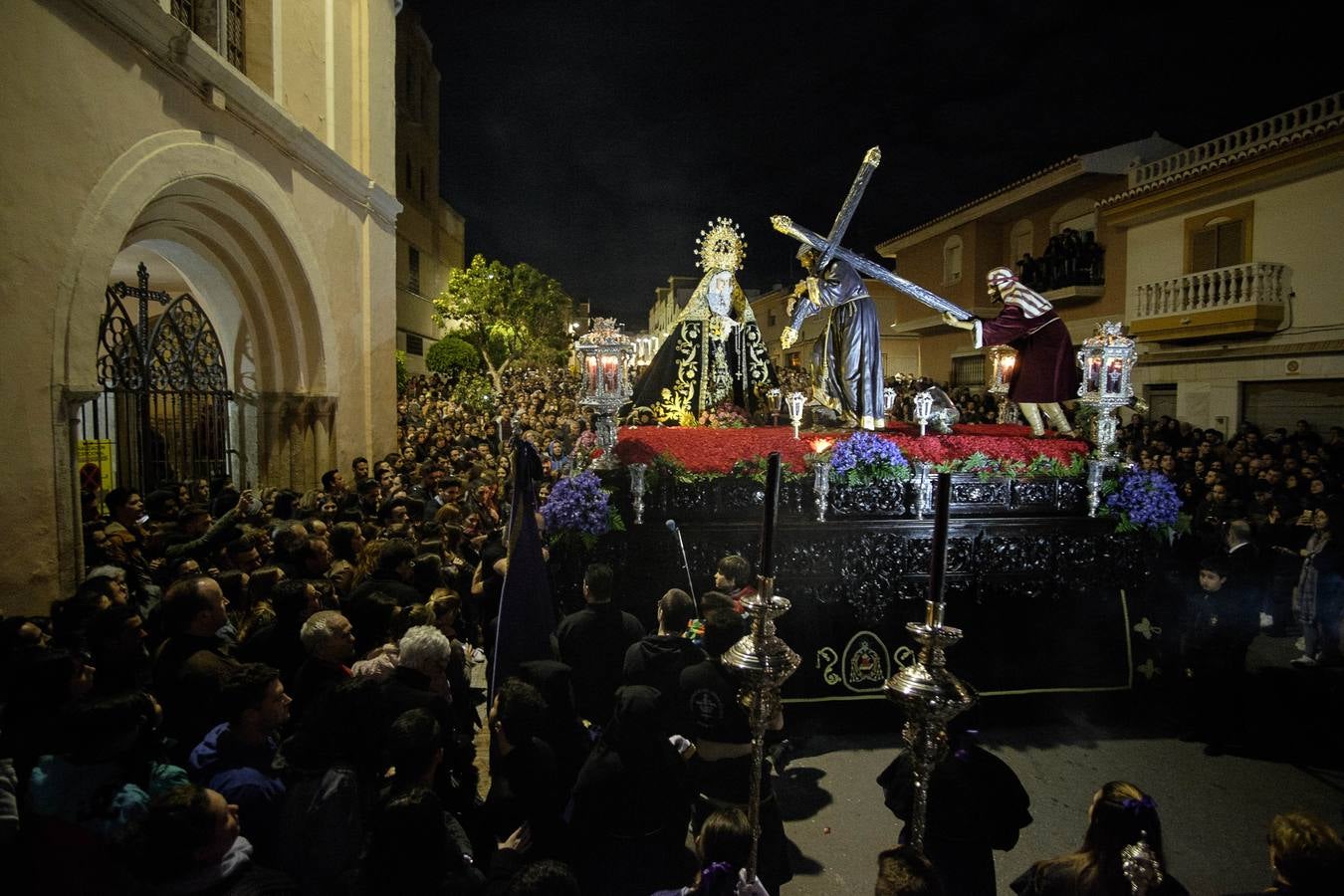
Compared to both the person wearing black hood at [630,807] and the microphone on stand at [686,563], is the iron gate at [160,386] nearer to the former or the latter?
the microphone on stand at [686,563]

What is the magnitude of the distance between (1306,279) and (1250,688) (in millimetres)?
13708

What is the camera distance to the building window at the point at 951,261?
1057 inches

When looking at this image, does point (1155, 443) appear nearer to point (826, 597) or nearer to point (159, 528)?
point (826, 597)

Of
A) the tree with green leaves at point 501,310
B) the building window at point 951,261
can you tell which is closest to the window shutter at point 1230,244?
the building window at point 951,261

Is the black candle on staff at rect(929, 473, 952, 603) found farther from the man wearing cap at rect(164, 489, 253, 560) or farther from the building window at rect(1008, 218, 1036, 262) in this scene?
the building window at rect(1008, 218, 1036, 262)

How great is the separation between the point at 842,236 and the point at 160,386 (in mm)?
8866

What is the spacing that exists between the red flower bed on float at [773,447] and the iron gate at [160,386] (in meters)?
6.24

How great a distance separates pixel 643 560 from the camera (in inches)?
263

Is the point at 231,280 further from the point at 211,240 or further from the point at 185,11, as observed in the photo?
the point at 185,11

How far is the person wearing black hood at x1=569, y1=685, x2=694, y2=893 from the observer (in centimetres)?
324

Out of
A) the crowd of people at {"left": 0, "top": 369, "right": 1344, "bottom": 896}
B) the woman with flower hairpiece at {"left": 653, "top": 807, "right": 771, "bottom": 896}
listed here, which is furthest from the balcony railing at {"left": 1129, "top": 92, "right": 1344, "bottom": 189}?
the woman with flower hairpiece at {"left": 653, "top": 807, "right": 771, "bottom": 896}

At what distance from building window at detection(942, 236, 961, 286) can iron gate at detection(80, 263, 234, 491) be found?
24.0 m

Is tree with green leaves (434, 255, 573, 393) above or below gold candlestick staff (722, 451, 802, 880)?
above

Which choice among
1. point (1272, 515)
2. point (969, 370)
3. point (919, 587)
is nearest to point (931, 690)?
point (919, 587)
